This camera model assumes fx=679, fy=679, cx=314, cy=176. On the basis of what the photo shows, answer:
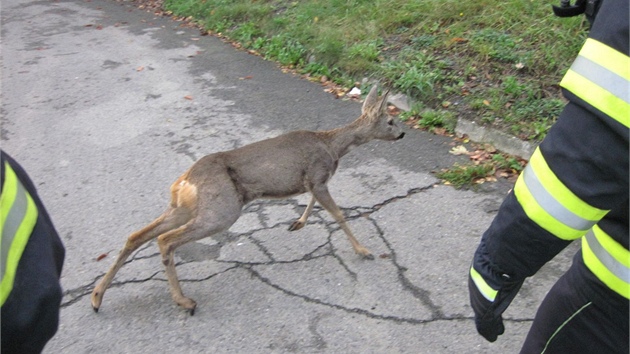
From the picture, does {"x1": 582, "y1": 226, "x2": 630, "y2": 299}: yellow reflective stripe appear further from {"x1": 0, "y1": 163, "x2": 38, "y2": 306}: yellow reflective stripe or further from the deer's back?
the deer's back

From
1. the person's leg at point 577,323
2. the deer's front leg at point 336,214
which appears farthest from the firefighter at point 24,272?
the deer's front leg at point 336,214

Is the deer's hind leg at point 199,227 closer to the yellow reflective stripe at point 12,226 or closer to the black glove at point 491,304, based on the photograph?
the black glove at point 491,304

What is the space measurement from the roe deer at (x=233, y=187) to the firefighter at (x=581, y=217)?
93.3 inches

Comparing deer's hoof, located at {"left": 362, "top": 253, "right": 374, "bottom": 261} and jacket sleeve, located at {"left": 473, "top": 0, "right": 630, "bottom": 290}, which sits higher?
jacket sleeve, located at {"left": 473, "top": 0, "right": 630, "bottom": 290}

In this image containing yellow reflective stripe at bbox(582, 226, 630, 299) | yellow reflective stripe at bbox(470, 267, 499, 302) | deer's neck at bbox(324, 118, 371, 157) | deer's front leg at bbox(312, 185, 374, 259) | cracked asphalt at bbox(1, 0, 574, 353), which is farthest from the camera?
deer's neck at bbox(324, 118, 371, 157)

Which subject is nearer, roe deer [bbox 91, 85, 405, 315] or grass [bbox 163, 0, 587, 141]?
roe deer [bbox 91, 85, 405, 315]

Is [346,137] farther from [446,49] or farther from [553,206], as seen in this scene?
[553,206]

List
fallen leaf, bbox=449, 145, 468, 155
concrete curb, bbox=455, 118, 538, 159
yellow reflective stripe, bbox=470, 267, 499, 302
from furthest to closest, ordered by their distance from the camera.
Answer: fallen leaf, bbox=449, 145, 468, 155 → concrete curb, bbox=455, 118, 538, 159 → yellow reflective stripe, bbox=470, 267, 499, 302

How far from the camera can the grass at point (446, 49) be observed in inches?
267

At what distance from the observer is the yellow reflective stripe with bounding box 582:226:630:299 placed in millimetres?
1932

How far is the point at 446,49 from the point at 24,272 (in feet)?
22.6

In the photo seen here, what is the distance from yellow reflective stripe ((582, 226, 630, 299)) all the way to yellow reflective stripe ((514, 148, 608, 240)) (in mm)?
198

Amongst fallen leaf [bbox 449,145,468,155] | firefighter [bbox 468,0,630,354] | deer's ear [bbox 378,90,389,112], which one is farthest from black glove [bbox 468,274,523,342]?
fallen leaf [bbox 449,145,468,155]

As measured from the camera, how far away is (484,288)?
2127 millimetres
